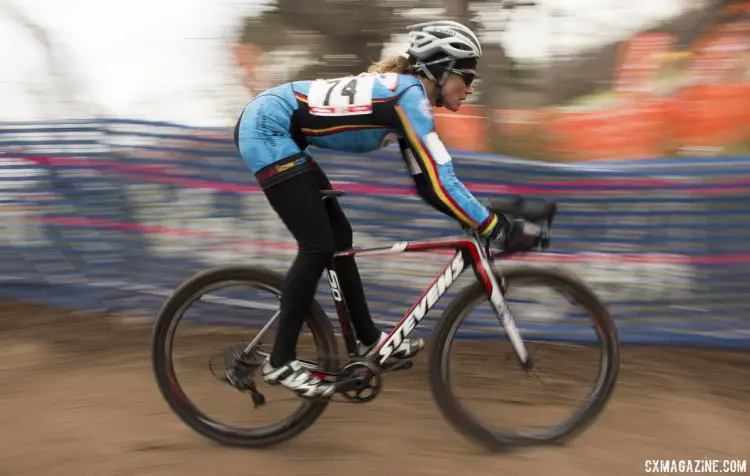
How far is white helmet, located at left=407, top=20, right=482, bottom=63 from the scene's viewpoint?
3.02m

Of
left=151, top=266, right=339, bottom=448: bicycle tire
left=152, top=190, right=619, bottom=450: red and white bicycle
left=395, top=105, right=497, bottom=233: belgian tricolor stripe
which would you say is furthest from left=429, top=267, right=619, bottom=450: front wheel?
left=151, top=266, right=339, bottom=448: bicycle tire

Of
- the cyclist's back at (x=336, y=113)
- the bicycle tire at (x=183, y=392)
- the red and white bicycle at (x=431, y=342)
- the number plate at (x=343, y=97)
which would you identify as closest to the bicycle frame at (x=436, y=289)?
the red and white bicycle at (x=431, y=342)

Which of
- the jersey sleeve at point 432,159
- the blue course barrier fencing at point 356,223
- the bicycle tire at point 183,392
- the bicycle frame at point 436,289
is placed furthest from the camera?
the blue course barrier fencing at point 356,223

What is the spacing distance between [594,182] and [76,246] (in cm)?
351

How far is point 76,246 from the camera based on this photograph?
16.5ft

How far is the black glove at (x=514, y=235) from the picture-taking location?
301 centimetres

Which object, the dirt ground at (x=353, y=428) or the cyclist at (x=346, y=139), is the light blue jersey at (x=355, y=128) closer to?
the cyclist at (x=346, y=139)

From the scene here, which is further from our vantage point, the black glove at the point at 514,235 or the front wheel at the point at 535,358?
the front wheel at the point at 535,358

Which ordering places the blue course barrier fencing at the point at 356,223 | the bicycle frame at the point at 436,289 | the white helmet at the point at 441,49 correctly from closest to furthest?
the white helmet at the point at 441,49 → the bicycle frame at the point at 436,289 → the blue course barrier fencing at the point at 356,223

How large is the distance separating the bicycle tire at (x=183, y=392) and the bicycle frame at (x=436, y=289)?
4.2 inches

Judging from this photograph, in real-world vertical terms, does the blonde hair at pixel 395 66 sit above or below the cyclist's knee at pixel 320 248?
above

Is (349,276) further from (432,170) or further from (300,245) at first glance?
(432,170)

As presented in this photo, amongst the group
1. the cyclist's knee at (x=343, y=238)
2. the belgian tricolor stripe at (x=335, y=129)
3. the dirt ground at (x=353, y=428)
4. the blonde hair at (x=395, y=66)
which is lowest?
the dirt ground at (x=353, y=428)

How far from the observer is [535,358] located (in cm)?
335
